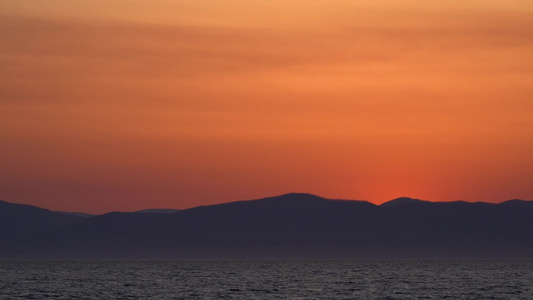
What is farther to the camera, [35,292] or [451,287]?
[451,287]

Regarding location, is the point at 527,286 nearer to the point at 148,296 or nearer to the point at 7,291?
the point at 148,296

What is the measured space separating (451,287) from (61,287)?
209 ft

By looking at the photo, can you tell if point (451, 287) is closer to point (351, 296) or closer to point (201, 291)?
point (351, 296)

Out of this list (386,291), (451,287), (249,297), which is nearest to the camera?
(249,297)

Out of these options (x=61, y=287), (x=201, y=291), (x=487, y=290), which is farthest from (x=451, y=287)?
(x=61, y=287)

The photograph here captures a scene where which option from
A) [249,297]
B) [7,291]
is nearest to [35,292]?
[7,291]

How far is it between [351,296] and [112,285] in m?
50.9

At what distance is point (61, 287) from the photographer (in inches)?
6476

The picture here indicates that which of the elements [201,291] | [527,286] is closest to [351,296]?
[201,291]

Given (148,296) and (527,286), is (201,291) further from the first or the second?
(527,286)

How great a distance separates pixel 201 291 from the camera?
14850 centimetres

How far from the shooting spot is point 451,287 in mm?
162375

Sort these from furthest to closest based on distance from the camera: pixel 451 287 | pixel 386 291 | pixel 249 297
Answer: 1. pixel 451 287
2. pixel 386 291
3. pixel 249 297

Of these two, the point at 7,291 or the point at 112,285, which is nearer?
the point at 7,291
